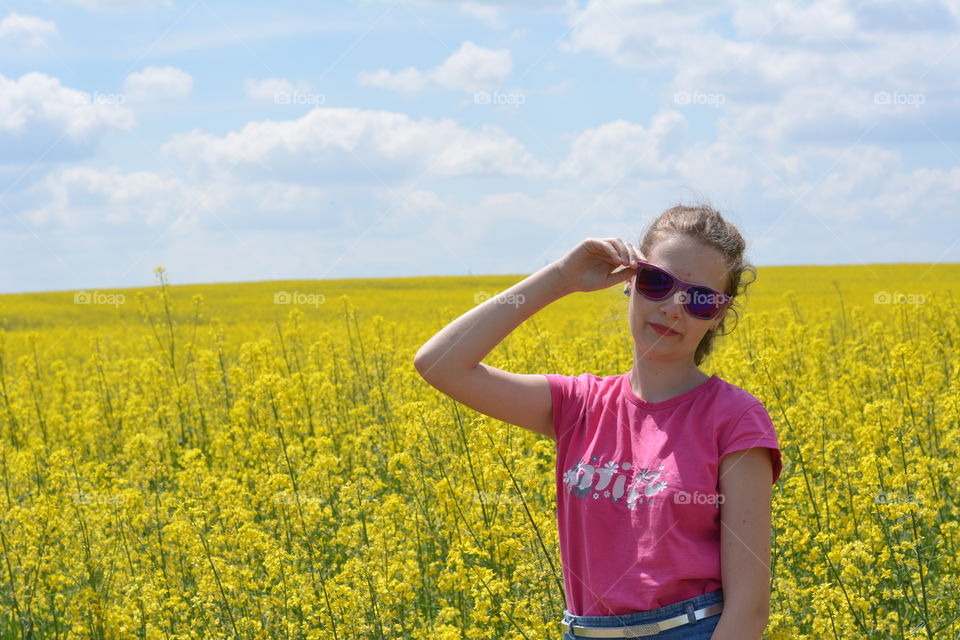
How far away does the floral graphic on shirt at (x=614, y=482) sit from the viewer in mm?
2096

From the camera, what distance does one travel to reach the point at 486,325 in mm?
2252

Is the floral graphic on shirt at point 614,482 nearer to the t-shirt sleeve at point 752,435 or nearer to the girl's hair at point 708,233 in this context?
the t-shirt sleeve at point 752,435

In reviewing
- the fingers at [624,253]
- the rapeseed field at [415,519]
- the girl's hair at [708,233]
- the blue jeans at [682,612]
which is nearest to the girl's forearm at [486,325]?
the fingers at [624,253]

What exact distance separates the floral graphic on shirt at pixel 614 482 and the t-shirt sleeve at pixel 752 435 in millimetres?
159

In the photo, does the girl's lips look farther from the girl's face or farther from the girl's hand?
the girl's hand

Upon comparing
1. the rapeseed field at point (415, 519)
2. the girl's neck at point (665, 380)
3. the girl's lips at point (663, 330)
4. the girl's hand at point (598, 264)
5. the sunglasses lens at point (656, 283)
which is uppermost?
the girl's hand at point (598, 264)

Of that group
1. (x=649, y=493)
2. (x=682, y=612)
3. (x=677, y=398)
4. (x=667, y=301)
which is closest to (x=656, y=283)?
(x=667, y=301)

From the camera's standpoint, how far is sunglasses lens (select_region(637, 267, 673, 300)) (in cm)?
216

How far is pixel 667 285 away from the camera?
2164 millimetres

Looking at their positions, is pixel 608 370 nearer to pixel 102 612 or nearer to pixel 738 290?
pixel 102 612

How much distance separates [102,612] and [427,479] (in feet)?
6.06

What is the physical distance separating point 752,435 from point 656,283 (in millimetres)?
410

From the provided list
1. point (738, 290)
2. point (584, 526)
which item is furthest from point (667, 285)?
point (584, 526)

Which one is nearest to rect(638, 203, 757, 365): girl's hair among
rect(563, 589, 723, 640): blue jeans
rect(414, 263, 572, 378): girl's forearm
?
rect(414, 263, 572, 378): girl's forearm
